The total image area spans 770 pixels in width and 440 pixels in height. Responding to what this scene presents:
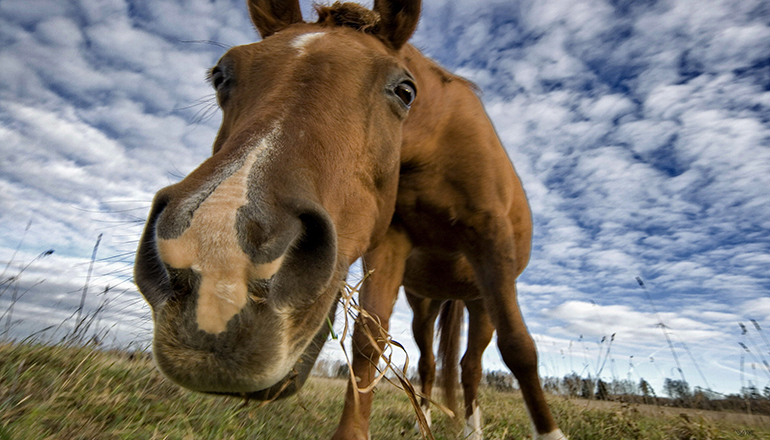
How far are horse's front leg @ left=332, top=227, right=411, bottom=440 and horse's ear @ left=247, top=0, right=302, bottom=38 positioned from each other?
1817 mm

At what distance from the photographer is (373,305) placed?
10.7ft

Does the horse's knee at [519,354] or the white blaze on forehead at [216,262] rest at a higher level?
the horse's knee at [519,354]

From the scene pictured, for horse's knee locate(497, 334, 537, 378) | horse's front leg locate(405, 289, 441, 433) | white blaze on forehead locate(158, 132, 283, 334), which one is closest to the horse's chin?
white blaze on forehead locate(158, 132, 283, 334)

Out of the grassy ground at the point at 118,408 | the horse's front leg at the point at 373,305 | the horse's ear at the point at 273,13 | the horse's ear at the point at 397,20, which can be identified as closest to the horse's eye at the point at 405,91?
the horse's ear at the point at 397,20

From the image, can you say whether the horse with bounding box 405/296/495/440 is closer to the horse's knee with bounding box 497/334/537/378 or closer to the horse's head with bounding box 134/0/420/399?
the horse's knee with bounding box 497/334/537/378

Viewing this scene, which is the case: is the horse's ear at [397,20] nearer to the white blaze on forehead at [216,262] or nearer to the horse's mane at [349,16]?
the horse's mane at [349,16]

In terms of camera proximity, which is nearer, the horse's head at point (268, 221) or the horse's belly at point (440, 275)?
the horse's head at point (268, 221)

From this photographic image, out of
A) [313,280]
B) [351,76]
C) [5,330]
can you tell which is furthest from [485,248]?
[5,330]

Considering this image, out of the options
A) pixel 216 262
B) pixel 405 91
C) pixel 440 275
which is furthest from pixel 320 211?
pixel 440 275

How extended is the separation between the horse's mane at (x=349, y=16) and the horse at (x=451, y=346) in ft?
10.3

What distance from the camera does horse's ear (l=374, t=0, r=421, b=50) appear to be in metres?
2.95

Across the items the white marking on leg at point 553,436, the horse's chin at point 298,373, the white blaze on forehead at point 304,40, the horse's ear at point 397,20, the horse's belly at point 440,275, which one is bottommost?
the horse's chin at point 298,373

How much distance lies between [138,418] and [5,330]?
1.51 metres

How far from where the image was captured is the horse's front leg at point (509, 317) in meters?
3.20
